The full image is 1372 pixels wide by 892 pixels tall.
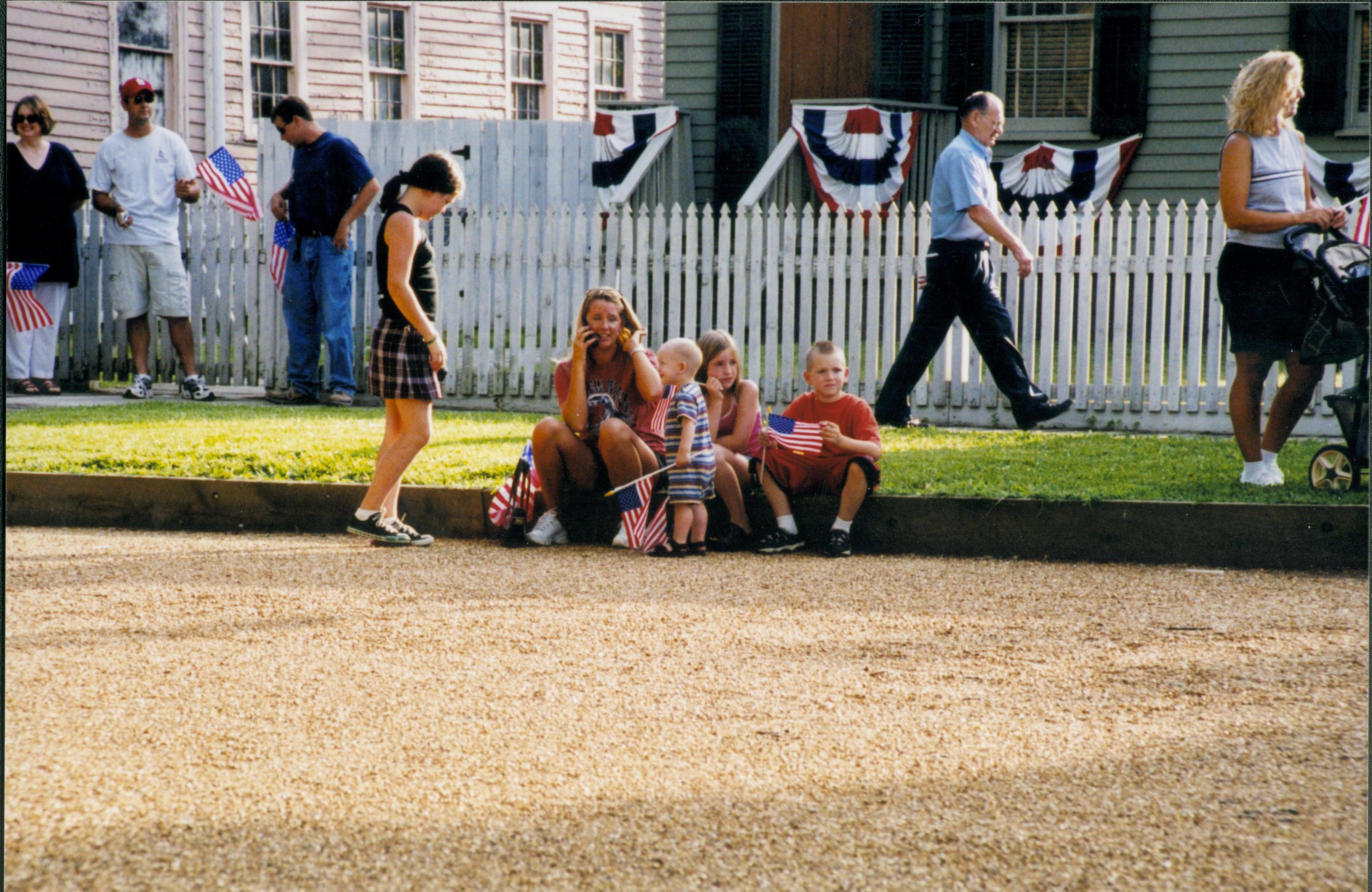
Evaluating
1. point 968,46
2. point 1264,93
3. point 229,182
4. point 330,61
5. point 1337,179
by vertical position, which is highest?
point 330,61

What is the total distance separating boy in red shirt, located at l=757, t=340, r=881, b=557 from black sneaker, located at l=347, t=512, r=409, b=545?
61.6 inches

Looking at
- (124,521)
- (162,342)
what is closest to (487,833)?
(124,521)

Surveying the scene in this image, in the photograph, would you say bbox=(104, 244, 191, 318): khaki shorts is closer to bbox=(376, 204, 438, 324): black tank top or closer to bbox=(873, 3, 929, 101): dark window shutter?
bbox=(376, 204, 438, 324): black tank top

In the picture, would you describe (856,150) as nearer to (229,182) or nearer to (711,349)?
(229,182)

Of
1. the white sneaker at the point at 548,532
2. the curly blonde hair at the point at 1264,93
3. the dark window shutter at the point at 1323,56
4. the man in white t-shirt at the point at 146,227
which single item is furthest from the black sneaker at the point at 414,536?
the dark window shutter at the point at 1323,56

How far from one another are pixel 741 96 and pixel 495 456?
29.8 ft

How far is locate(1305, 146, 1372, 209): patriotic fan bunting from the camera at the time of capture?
13117 millimetres

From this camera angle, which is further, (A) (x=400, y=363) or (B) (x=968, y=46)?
(B) (x=968, y=46)

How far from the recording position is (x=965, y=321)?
8766 mm

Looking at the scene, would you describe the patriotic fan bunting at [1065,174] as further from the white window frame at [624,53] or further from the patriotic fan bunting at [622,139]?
the white window frame at [624,53]

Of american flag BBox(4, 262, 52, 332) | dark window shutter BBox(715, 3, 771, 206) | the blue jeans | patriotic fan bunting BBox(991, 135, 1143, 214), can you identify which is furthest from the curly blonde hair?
dark window shutter BBox(715, 3, 771, 206)

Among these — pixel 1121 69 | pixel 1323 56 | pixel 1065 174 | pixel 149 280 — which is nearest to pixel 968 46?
pixel 1121 69

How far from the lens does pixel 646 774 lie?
3209 millimetres

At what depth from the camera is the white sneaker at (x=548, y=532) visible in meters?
6.58
